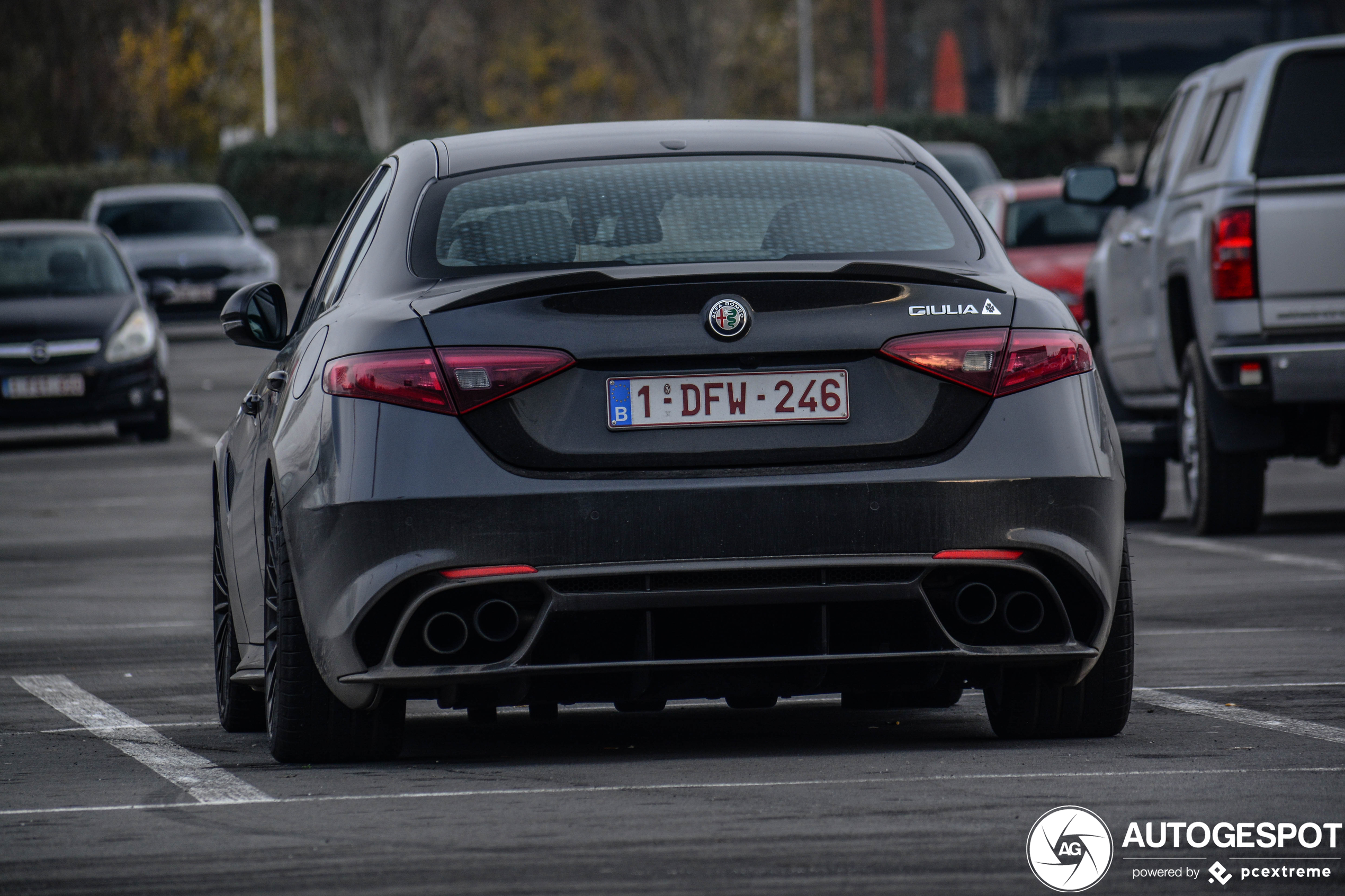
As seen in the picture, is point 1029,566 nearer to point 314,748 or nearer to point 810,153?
point 810,153

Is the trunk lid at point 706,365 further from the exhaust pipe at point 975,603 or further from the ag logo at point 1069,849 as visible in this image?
the ag logo at point 1069,849

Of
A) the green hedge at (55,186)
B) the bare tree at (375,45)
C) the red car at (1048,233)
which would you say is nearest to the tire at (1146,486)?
the red car at (1048,233)

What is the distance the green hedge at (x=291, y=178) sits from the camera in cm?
4806

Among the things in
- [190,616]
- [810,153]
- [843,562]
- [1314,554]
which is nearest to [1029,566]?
[843,562]

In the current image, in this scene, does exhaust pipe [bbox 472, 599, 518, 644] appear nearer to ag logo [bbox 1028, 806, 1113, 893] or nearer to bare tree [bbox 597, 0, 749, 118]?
ag logo [bbox 1028, 806, 1113, 893]

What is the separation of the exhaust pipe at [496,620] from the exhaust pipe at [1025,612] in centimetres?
107

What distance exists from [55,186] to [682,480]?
4398cm

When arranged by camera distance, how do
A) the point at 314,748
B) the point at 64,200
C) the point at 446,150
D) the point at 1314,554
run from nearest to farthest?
the point at 314,748
the point at 446,150
the point at 1314,554
the point at 64,200

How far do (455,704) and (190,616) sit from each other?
4513 millimetres

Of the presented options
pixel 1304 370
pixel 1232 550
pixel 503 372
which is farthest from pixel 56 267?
pixel 503 372

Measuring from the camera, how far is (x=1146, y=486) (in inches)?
548

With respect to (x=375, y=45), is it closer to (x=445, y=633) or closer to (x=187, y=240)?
(x=187, y=240)

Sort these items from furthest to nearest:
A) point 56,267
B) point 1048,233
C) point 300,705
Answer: point 56,267, point 1048,233, point 300,705

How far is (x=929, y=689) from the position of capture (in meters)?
6.29
